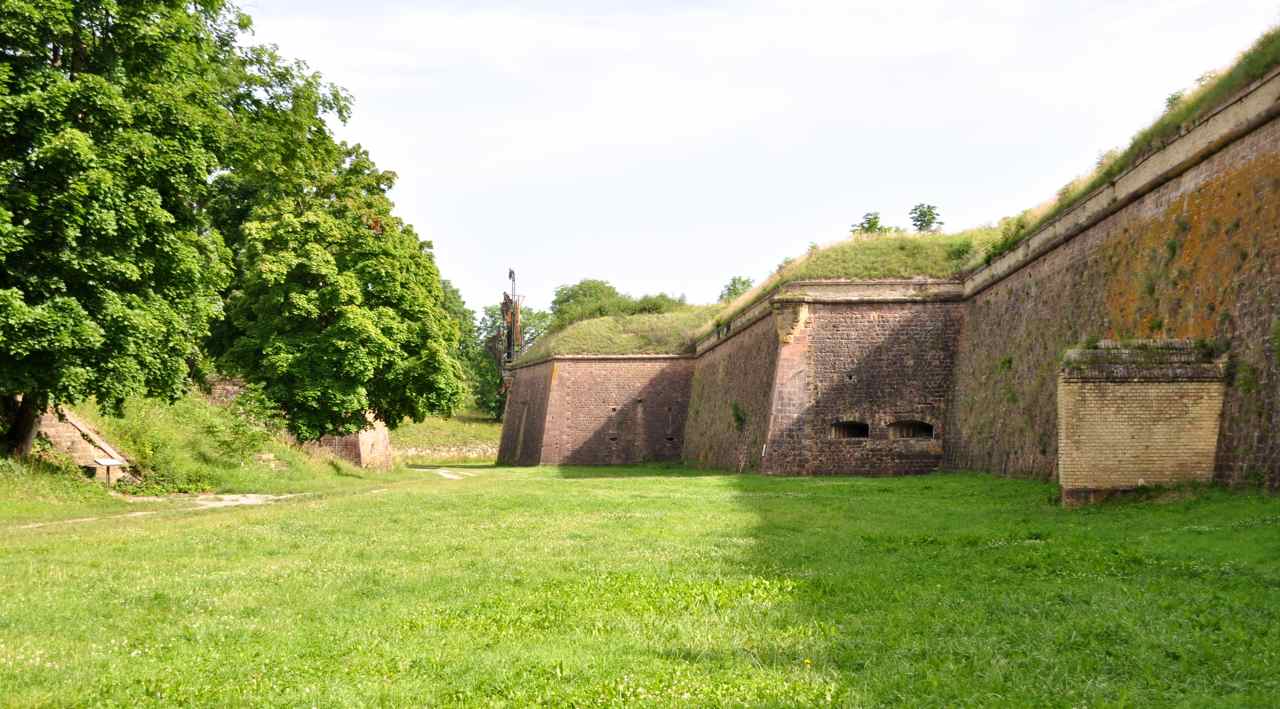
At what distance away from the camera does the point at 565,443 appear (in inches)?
1625

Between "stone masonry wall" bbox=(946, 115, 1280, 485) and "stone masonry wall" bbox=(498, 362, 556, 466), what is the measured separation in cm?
2229

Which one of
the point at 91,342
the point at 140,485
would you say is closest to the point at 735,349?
the point at 140,485

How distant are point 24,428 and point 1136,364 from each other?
1789 centimetres

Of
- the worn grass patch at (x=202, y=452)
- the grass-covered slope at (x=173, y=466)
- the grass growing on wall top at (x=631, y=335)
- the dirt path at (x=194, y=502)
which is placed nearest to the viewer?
the dirt path at (x=194, y=502)

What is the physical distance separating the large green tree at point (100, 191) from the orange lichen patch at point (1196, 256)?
15.3 metres

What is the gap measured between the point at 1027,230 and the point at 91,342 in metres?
17.9

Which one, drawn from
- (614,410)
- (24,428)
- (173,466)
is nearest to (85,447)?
(173,466)

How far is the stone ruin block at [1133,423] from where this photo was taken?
1184 cm

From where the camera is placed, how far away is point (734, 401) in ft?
103

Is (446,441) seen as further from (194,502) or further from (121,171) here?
(121,171)

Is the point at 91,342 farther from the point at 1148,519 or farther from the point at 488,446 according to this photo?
the point at 488,446

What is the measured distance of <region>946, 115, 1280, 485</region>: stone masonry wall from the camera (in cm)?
1171

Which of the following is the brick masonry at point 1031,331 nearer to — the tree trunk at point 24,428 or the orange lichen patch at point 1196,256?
the orange lichen patch at point 1196,256

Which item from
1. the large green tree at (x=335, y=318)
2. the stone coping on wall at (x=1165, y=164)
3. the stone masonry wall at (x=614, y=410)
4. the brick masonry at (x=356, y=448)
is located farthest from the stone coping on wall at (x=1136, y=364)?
the stone masonry wall at (x=614, y=410)
